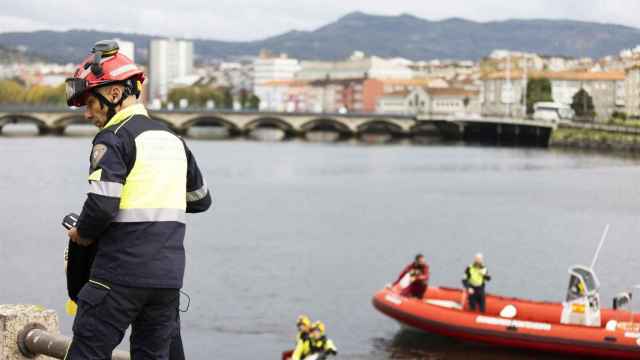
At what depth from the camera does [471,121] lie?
129750 millimetres

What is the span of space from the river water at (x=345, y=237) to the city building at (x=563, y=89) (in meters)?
85.0

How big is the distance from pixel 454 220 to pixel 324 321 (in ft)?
76.3

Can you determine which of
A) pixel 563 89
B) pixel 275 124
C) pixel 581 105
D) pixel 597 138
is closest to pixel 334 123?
pixel 275 124

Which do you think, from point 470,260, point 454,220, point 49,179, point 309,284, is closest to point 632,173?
point 454,220

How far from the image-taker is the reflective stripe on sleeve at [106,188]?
437cm

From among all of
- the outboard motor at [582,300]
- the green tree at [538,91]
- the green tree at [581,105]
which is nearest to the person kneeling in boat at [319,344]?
the outboard motor at [582,300]

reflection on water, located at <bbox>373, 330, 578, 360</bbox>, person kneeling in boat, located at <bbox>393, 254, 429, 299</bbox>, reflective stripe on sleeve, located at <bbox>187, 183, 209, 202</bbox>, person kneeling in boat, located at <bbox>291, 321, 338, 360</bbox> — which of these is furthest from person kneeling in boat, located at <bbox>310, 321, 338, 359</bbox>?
reflective stripe on sleeve, located at <bbox>187, 183, 209, 202</bbox>

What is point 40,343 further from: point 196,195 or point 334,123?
point 334,123

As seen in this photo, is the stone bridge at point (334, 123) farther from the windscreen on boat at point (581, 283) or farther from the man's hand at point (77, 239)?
the man's hand at point (77, 239)

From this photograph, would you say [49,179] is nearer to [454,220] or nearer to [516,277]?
[454,220]

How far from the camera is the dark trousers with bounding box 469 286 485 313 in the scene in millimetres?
23000

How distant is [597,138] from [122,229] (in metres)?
106

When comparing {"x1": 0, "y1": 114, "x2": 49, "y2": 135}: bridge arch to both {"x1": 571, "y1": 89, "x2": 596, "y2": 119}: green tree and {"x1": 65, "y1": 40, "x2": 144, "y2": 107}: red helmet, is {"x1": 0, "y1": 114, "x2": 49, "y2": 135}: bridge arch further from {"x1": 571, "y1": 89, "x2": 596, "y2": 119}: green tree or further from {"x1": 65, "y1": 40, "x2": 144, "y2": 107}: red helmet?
{"x1": 65, "y1": 40, "x2": 144, "y2": 107}: red helmet

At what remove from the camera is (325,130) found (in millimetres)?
148625
